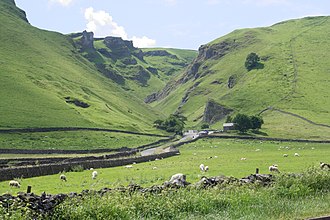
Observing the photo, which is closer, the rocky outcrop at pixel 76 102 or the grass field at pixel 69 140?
the grass field at pixel 69 140

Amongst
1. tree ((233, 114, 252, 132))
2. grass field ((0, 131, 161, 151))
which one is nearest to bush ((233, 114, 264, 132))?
tree ((233, 114, 252, 132))

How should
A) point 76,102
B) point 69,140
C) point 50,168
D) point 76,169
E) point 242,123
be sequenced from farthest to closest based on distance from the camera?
point 76,102 < point 242,123 < point 69,140 < point 76,169 < point 50,168

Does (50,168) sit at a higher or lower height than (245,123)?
higher

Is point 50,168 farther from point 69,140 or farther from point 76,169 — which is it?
point 69,140

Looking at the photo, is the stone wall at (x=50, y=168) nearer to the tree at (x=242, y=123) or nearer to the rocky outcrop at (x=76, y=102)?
the tree at (x=242, y=123)

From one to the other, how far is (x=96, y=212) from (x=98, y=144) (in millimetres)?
108548

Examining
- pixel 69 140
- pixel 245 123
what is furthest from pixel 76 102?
pixel 245 123

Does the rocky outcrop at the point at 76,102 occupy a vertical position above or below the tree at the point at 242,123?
above

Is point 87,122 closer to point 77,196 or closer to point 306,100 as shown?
point 306,100

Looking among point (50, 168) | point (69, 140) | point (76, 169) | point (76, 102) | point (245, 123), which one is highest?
point (76, 102)

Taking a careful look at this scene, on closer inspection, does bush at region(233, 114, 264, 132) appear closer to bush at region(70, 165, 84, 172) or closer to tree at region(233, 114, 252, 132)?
tree at region(233, 114, 252, 132)

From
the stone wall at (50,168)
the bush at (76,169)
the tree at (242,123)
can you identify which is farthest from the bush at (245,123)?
the bush at (76,169)

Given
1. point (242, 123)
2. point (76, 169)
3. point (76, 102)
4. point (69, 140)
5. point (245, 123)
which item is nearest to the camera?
point (76, 169)

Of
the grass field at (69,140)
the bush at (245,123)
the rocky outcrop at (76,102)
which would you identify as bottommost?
the grass field at (69,140)
